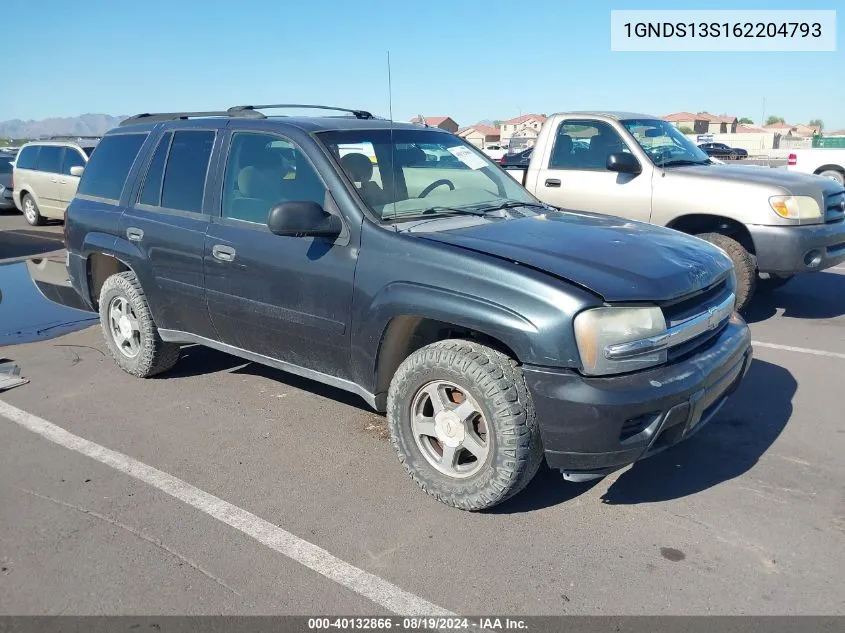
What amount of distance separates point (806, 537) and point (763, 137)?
67.9 m

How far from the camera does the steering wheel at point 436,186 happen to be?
169 inches

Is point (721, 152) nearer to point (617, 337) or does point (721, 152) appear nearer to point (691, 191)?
point (691, 191)

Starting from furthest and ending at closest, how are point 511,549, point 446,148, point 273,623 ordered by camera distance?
point 446,148 → point 511,549 → point 273,623

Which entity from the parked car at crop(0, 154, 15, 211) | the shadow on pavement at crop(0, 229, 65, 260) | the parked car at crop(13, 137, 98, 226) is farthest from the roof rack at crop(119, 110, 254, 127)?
the parked car at crop(0, 154, 15, 211)

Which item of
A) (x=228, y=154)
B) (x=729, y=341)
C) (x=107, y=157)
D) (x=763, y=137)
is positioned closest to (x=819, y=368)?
(x=729, y=341)

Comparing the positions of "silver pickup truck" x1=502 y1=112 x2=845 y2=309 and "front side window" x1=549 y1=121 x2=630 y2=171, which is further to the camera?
"front side window" x1=549 y1=121 x2=630 y2=171

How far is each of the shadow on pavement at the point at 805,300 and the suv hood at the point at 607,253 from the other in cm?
362

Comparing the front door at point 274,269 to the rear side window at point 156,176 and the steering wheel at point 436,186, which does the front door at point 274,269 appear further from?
the rear side window at point 156,176

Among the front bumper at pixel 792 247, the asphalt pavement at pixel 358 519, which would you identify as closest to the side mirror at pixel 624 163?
the front bumper at pixel 792 247

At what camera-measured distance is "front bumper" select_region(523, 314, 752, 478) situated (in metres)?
3.11

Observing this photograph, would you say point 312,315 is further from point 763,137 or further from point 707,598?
point 763,137

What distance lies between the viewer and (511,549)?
3.29 meters

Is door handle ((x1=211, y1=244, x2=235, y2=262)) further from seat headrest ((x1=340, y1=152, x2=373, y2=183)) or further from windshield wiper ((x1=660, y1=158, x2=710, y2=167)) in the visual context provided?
windshield wiper ((x1=660, y1=158, x2=710, y2=167))

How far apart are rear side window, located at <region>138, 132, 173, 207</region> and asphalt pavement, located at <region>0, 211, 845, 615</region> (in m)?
1.36
